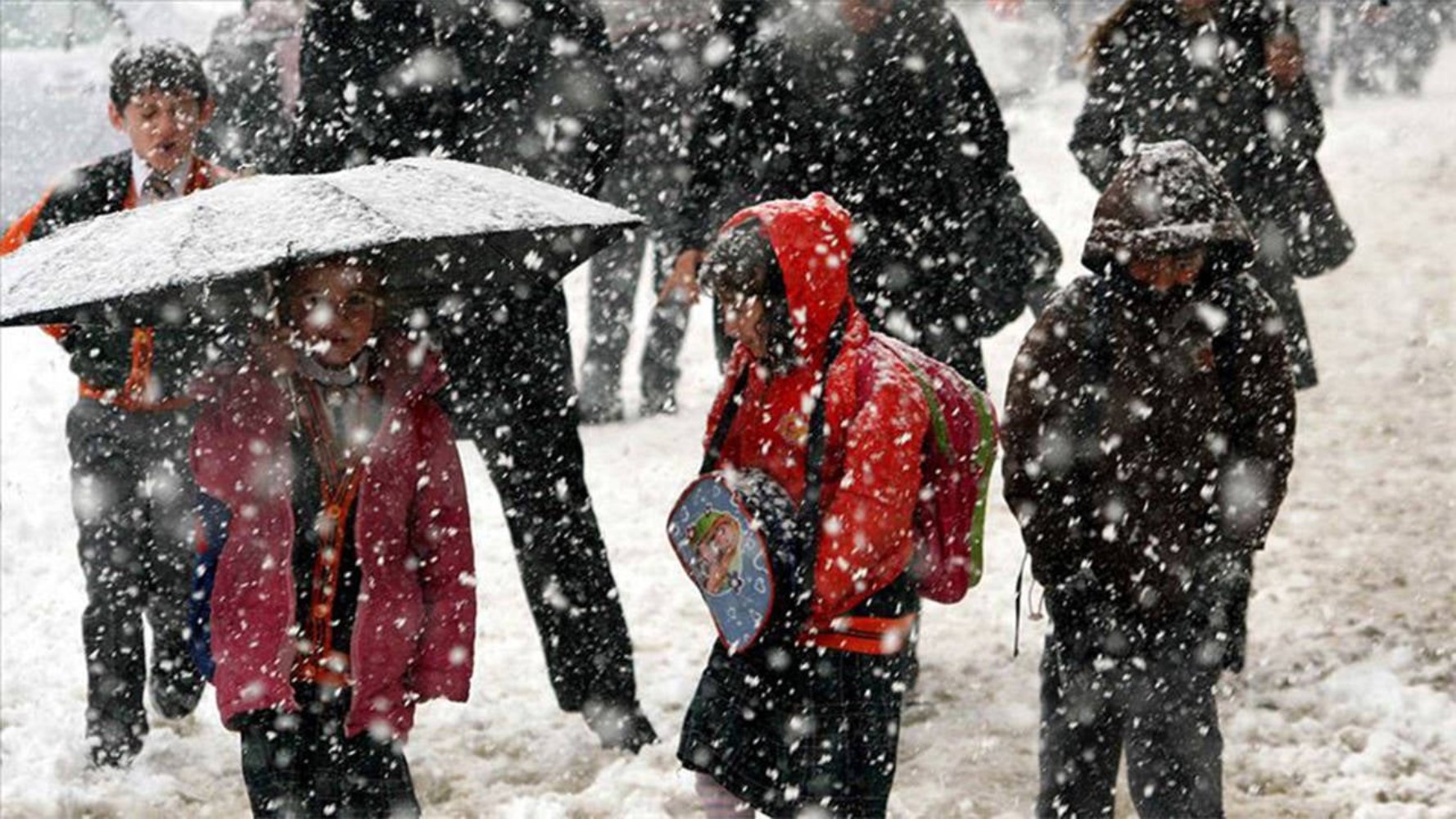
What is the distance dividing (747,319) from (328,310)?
840 millimetres

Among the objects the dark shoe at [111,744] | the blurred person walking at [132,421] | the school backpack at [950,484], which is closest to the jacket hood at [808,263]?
the school backpack at [950,484]

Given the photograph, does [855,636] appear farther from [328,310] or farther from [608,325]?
[608,325]

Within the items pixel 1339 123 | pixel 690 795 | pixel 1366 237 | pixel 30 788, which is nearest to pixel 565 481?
pixel 690 795

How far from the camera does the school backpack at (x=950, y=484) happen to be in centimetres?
365

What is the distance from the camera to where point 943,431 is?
3.63 metres

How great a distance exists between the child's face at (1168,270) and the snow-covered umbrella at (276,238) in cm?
114

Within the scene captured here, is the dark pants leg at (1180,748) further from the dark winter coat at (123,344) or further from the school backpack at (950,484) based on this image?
the dark winter coat at (123,344)

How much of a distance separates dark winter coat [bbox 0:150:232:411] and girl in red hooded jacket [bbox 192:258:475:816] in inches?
50.2

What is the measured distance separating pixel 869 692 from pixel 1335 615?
2674mm

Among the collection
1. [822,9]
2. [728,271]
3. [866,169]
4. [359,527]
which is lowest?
[359,527]

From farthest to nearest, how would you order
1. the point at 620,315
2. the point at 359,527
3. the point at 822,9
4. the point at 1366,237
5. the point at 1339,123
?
the point at 1339,123
the point at 1366,237
the point at 620,315
the point at 822,9
the point at 359,527

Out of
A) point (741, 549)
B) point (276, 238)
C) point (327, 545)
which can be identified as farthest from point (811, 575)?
point (276, 238)

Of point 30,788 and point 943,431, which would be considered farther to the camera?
point 30,788

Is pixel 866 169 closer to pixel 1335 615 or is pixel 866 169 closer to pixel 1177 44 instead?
pixel 1177 44
